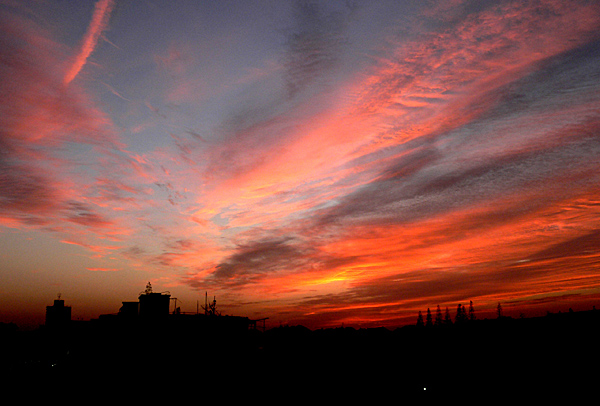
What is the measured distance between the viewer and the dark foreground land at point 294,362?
152 ft

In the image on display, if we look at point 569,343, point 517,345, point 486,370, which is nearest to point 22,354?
point 486,370

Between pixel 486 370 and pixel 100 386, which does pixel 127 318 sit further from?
pixel 486 370

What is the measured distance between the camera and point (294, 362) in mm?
59781

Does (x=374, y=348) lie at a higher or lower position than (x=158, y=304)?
lower

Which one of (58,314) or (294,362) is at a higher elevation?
(58,314)

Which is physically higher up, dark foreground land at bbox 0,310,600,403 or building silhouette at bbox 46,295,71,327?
building silhouette at bbox 46,295,71,327

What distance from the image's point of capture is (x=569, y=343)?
228ft

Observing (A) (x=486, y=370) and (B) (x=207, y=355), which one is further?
(A) (x=486, y=370)

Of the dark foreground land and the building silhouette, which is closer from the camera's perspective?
the dark foreground land

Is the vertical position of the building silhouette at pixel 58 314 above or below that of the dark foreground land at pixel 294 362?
above

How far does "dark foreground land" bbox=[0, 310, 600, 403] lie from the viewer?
1818 inches

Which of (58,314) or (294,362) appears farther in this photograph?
(58,314)

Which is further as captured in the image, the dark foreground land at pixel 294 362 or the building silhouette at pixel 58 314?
the building silhouette at pixel 58 314

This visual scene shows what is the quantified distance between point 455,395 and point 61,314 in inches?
2775
